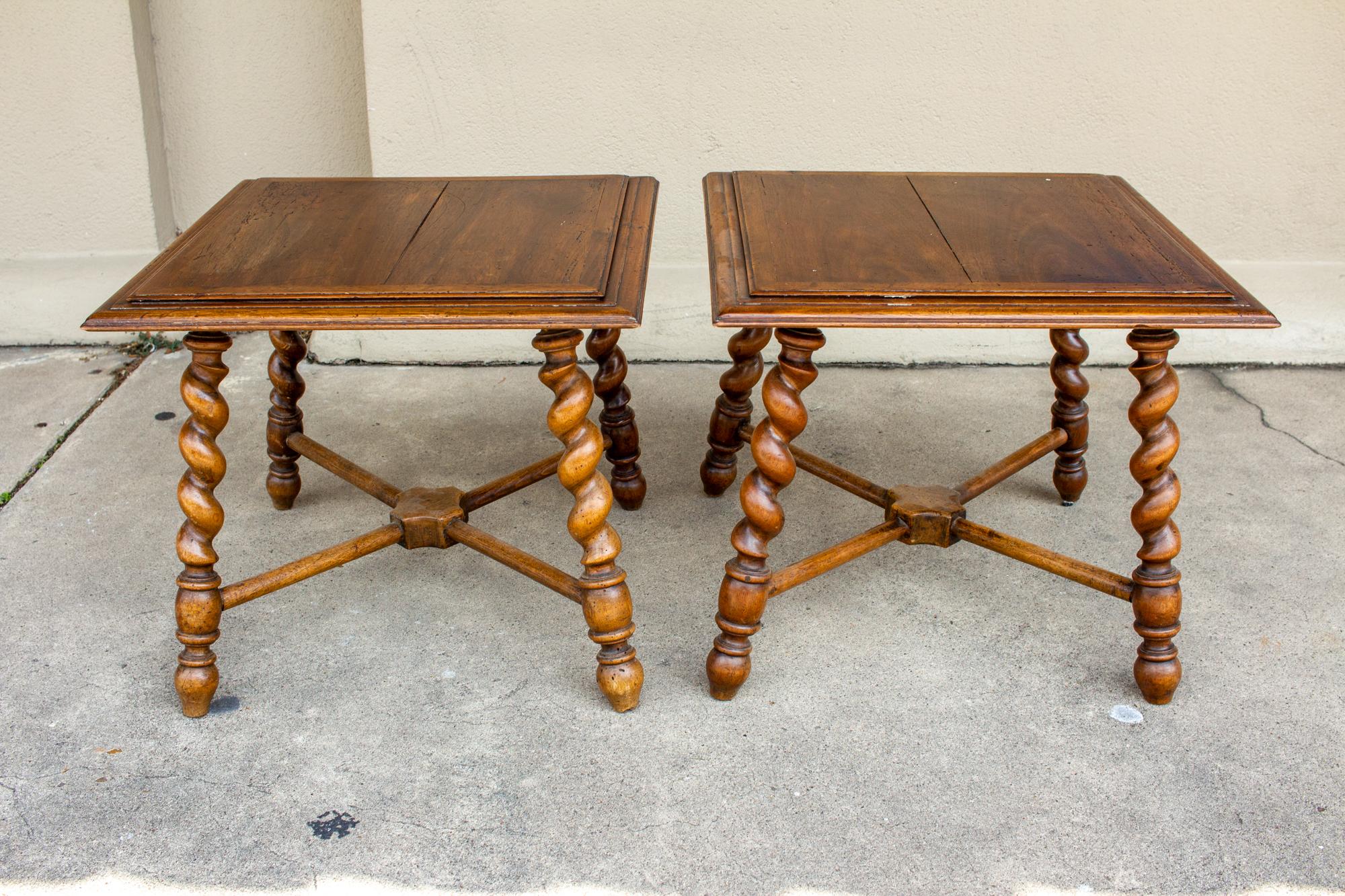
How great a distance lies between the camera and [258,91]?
3463 mm

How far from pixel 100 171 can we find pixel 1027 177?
2.49 m

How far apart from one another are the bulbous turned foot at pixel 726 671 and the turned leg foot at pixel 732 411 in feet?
2.28

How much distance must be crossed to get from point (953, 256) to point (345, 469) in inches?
51.9

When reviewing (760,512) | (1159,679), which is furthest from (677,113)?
(1159,679)

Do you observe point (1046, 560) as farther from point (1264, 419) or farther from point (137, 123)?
point (137, 123)

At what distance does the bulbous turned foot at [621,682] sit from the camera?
2.10 m

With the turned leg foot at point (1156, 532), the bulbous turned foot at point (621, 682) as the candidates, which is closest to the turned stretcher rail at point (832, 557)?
the bulbous turned foot at point (621, 682)

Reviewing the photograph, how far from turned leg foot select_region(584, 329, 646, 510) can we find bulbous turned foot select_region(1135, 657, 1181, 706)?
1102 mm

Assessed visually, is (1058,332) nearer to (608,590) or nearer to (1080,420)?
(1080,420)

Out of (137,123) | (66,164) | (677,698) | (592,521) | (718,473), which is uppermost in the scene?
(137,123)

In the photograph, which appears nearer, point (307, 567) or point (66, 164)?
point (307, 567)

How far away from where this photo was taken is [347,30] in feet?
11.2

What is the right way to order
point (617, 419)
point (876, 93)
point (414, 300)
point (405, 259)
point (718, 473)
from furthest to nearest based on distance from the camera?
point (876, 93) < point (718, 473) < point (617, 419) < point (405, 259) < point (414, 300)

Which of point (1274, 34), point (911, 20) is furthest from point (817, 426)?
point (1274, 34)
